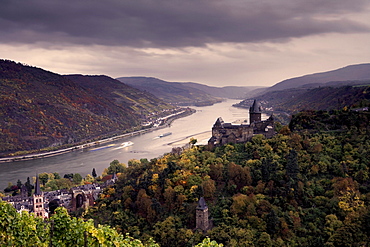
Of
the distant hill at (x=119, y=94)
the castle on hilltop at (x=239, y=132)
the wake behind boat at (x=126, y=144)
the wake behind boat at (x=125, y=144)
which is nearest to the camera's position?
the castle on hilltop at (x=239, y=132)

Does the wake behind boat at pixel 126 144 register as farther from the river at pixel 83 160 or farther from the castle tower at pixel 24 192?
the castle tower at pixel 24 192

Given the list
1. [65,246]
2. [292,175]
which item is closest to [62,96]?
[292,175]

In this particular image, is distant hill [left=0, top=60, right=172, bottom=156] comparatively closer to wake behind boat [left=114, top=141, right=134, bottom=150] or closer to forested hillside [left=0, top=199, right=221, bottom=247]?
wake behind boat [left=114, top=141, right=134, bottom=150]

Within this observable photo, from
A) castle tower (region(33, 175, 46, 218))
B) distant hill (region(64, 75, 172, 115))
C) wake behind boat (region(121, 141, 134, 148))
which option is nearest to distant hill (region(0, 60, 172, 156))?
distant hill (region(64, 75, 172, 115))

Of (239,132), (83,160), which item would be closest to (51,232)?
(239,132)

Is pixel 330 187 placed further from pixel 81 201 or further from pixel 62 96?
pixel 62 96

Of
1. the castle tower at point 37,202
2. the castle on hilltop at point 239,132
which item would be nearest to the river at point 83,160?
the castle tower at point 37,202
